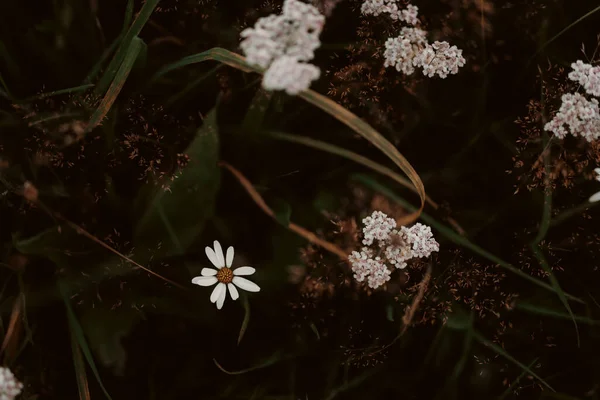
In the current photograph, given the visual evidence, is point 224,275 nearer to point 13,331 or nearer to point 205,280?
point 205,280

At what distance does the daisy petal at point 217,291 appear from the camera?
109cm

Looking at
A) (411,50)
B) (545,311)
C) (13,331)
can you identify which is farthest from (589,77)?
(13,331)

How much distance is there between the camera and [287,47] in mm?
771

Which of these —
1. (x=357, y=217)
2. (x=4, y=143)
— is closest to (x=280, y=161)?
(x=357, y=217)

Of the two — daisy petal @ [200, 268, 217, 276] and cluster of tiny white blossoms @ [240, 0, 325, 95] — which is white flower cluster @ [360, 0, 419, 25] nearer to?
cluster of tiny white blossoms @ [240, 0, 325, 95]

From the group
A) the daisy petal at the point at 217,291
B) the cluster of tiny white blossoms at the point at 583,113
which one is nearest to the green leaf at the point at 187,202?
the daisy petal at the point at 217,291

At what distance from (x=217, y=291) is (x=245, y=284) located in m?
0.06

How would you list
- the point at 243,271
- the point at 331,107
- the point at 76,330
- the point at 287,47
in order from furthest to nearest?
the point at 243,271 < the point at 76,330 < the point at 331,107 < the point at 287,47

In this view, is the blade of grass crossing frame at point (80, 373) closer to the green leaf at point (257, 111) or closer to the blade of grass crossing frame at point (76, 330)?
the blade of grass crossing frame at point (76, 330)

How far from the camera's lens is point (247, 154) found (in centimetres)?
124

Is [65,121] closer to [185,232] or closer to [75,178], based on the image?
[75,178]

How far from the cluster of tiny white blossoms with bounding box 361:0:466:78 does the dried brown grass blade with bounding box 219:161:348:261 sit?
386mm

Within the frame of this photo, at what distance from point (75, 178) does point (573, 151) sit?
1.14m

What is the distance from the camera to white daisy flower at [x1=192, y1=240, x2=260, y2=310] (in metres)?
1.10
